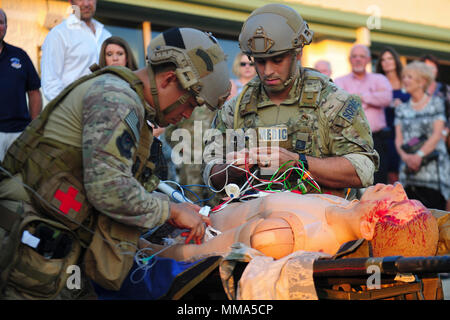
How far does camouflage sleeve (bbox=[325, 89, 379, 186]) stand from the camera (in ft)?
13.6

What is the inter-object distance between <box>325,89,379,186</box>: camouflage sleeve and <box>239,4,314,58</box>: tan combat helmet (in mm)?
505

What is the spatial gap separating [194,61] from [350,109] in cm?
154

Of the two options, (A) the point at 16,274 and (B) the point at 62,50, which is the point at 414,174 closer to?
(B) the point at 62,50

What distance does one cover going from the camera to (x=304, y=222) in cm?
329

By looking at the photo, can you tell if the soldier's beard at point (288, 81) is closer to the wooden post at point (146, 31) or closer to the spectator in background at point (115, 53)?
the spectator in background at point (115, 53)

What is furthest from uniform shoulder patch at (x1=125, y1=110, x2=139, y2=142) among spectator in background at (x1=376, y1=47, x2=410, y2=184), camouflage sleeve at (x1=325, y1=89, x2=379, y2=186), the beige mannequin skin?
spectator in background at (x1=376, y1=47, x2=410, y2=184)

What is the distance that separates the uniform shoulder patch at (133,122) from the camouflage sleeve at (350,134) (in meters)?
1.76

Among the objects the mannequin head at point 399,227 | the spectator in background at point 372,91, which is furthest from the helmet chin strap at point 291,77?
the spectator in background at point 372,91

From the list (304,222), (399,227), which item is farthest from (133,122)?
(399,227)

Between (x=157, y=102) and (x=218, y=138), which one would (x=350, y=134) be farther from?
(x=157, y=102)

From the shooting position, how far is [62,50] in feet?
18.9

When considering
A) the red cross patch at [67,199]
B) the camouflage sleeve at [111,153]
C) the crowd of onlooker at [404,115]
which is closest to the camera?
the camouflage sleeve at [111,153]

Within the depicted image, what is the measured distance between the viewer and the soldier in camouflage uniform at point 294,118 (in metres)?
4.04

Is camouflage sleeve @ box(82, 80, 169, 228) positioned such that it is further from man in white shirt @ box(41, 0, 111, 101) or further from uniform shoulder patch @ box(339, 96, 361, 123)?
man in white shirt @ box(41, 0, 111, 101)
